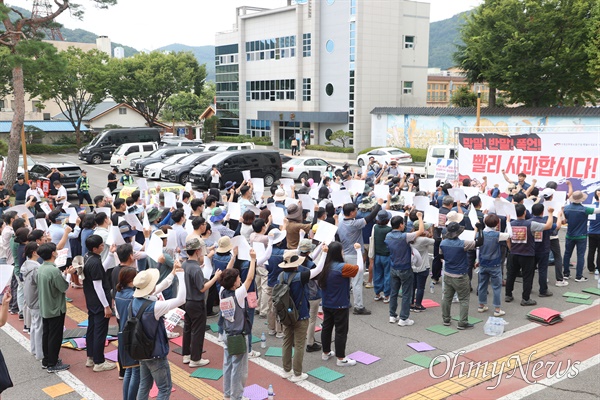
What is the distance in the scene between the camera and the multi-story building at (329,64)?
1706 inches

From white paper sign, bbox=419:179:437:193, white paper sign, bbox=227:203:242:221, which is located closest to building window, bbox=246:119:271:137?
white paper sign, bbox=419:179:437:193

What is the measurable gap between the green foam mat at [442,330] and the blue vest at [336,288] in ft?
7.14

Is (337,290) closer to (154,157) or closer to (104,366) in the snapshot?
(104,366)

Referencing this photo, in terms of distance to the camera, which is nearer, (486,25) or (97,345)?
(97,345)

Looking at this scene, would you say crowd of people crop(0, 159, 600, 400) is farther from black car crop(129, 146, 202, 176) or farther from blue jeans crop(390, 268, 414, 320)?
black car crop(129, 146, 202, 176)

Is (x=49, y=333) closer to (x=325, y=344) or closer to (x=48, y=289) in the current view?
(x=48, y=289)

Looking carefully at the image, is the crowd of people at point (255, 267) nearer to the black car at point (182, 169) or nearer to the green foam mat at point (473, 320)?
the green foam mat at point (473, 320)

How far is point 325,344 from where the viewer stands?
767 centimetres

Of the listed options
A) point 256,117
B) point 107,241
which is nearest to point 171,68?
point 256,117

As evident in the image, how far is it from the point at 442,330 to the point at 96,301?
208 inches

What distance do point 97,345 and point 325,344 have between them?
3130mm

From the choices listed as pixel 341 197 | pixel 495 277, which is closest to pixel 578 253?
pixel 495 277

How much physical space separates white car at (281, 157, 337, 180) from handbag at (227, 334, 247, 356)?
2101 centimetres

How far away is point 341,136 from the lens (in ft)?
141
